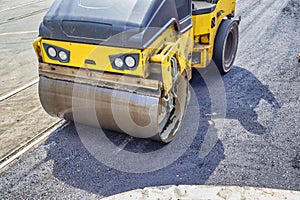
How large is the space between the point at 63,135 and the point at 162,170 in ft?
4.88

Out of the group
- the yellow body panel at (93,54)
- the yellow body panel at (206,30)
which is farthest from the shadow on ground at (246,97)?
the yellow body panel at (93,54)

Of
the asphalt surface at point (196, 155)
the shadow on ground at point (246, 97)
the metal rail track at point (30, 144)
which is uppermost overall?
the metal rail track at point (30, 144)

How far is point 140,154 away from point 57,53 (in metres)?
1.56

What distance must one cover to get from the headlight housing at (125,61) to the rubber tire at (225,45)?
2489 millimetres

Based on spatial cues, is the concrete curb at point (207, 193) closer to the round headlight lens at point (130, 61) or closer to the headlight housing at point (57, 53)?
the round headlight lens at point (130, 61)

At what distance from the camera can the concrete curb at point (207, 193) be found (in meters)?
3.30

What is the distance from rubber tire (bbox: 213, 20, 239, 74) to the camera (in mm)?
5586

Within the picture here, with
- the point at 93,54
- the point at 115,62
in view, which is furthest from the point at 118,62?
the point at 93,54

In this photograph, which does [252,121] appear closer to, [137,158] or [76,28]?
[137,158]

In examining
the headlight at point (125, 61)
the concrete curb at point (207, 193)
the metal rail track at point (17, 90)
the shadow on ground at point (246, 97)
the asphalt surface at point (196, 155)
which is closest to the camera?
the concrete curb at point (207, 193)

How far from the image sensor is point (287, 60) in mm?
6672

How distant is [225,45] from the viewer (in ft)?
19.5

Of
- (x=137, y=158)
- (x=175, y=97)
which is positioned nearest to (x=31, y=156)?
(x=137, y=158)

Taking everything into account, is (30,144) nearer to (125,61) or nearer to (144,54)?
(125,61)
